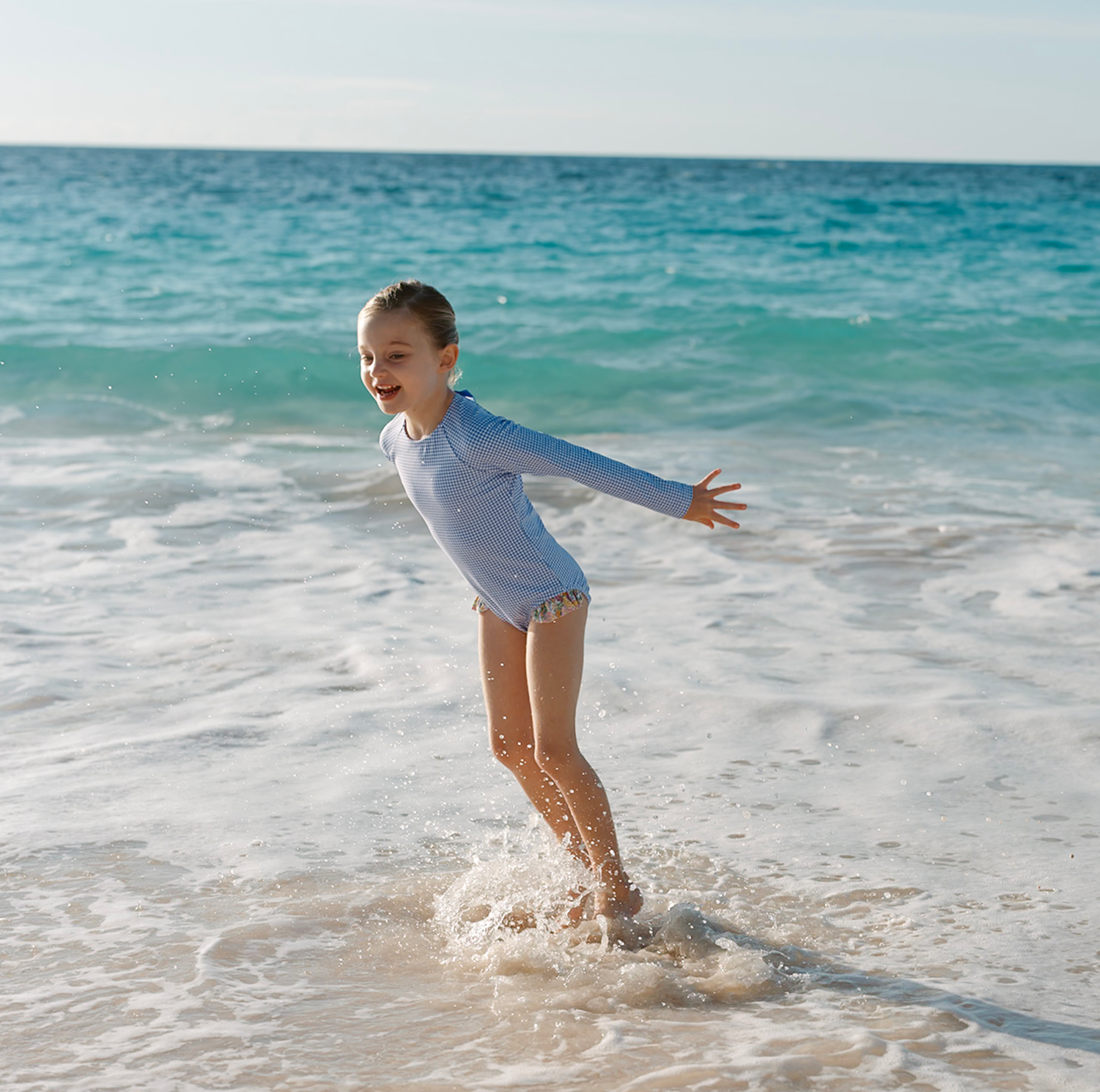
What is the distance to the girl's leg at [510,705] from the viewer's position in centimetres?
335

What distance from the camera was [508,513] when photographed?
315 centimetres

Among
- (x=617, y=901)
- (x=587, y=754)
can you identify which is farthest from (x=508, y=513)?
(x=587, y=754)

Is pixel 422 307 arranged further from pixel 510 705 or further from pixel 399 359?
pixel 510 705

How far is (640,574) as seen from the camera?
21.6 ft

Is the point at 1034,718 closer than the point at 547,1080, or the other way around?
the point at 547,1080

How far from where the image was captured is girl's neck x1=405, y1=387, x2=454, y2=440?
3156 mm

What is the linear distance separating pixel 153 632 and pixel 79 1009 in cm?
287

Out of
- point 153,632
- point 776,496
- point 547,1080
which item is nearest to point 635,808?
point 547,1080

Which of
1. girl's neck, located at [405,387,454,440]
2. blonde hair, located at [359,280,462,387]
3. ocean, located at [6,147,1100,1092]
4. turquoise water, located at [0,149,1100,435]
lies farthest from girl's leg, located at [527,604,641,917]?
turquoise water, located at [0,149,1100,435]

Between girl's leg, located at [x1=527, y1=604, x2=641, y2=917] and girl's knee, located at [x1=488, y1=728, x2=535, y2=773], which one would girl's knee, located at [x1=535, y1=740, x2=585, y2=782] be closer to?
girl's leg, located at [x1=527, y1=604, x2=641, y2=917]

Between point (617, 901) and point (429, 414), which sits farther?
point (617, 901)

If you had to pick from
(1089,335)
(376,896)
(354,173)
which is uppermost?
(354,173)

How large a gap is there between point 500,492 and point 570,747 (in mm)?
675

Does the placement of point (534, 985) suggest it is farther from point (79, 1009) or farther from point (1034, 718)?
point (1034, 718)
